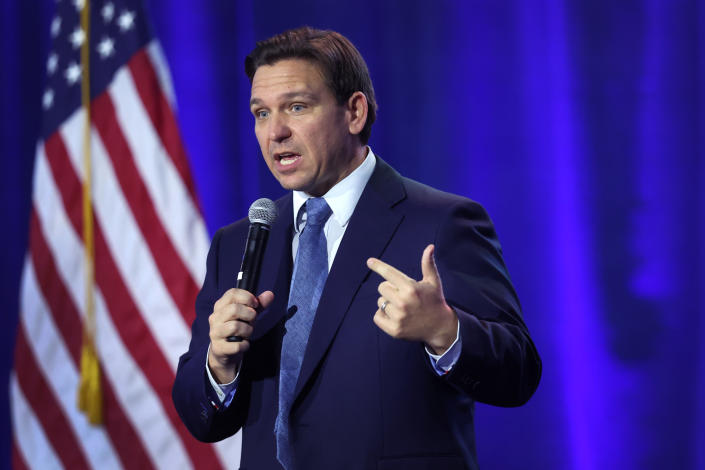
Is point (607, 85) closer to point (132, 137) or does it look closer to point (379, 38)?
point (379, 38)

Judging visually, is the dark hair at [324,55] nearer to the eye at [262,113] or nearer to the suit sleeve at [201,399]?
the eye at [262,113]

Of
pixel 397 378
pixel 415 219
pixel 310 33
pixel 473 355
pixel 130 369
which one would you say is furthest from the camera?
pixel 130 369

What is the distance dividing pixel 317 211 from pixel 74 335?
1.63 meters

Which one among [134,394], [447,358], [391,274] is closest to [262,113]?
[391,274]

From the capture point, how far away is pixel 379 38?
296 cm

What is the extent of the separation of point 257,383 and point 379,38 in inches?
71.2

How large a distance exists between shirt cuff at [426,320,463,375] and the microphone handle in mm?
328

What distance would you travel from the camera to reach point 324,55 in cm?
160

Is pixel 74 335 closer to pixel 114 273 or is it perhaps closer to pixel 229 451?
pixel 114 273

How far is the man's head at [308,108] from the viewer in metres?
1.56

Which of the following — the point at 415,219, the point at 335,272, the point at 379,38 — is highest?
the point at 379,38

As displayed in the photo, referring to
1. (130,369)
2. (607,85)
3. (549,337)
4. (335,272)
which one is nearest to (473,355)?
(335,272)

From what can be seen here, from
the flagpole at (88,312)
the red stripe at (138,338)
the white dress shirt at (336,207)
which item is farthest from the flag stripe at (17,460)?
the white dress shirt at (336,207)

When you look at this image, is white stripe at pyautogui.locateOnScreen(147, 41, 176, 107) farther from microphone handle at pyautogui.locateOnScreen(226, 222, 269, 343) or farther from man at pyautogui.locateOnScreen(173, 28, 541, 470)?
microphone handle at pyautogui.locateOnScreen(226, 222, 269, 343)
